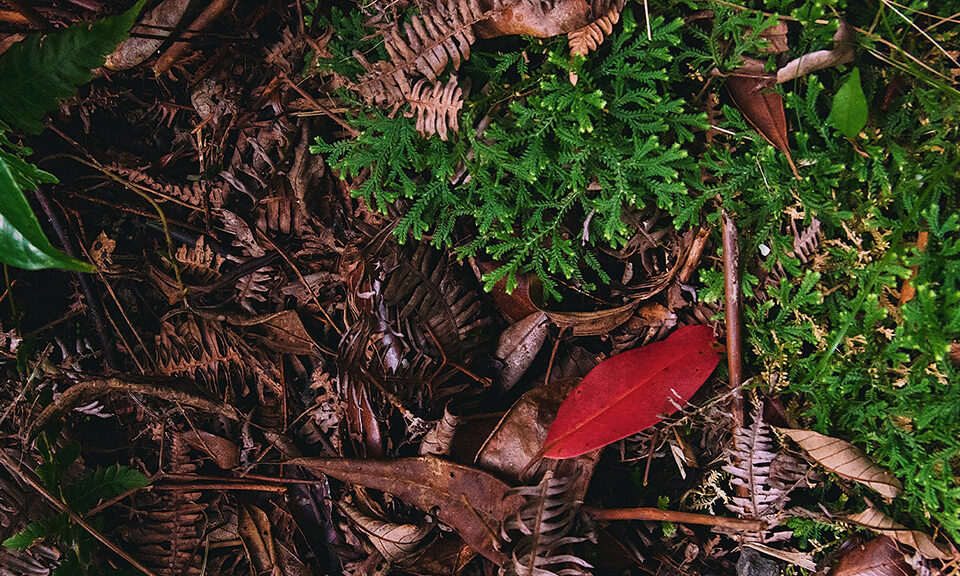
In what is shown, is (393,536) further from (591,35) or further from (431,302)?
(591,35)

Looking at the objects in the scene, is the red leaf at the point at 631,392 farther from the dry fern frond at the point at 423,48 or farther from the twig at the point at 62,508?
the twig at the point at 62,508

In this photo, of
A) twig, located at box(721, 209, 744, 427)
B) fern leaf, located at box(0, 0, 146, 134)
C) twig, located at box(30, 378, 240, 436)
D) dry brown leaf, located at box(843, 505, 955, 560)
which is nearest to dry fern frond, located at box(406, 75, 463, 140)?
fern leaf, located at box(0, 0, 146, 134)

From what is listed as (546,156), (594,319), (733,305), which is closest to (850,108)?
(733,305)

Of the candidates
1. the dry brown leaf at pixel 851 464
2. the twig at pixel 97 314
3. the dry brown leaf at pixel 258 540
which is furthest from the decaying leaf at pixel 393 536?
the dry brown leaf at pixel 851 464

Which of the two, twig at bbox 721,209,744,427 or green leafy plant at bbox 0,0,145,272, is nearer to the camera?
green leafy plant at bbox 0,0,145,272

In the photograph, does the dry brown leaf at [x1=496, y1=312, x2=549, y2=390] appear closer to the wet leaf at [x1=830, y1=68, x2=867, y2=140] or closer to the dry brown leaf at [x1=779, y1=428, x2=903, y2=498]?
the dry brown leaf at [x1=779, y1=428, x2=903, y2=498]

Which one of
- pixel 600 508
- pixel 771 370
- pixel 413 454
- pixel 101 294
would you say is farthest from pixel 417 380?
pixel 101 294
